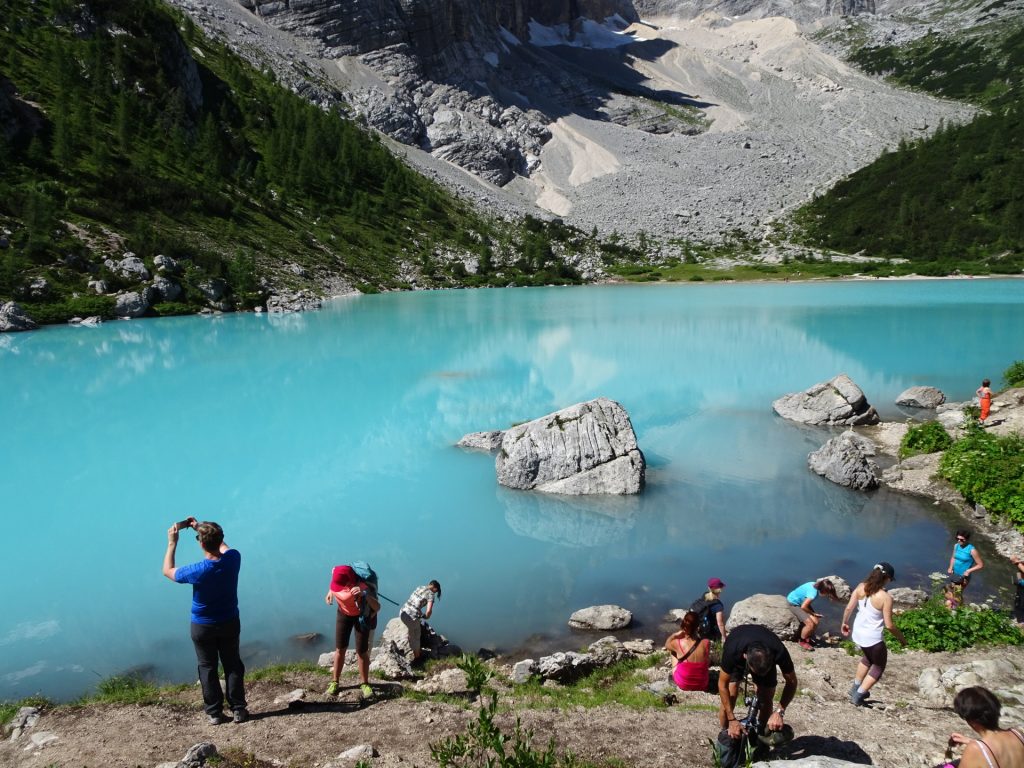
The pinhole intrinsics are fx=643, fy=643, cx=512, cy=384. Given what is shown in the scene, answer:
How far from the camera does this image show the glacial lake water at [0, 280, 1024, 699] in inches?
429

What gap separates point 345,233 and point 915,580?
83455 millimetres

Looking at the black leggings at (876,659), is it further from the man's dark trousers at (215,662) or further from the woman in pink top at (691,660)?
the man's dark trousers at (215,662)

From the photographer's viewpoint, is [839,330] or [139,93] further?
Answer: [139,93]

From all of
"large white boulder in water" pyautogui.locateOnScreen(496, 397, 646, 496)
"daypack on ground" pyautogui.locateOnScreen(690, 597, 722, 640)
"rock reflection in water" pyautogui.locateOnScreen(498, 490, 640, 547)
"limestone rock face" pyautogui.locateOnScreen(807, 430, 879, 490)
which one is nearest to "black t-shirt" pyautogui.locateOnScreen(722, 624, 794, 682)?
"daypack on ground" pyautogui.locateOnScreen(690, 597, 722, 640)

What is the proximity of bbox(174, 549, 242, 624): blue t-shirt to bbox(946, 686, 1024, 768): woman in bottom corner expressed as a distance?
6259mm

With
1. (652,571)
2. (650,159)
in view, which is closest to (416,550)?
(652,571)

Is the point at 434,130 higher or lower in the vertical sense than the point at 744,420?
higher

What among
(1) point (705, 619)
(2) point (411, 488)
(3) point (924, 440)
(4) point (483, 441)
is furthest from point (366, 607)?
(3) point (924, 440)

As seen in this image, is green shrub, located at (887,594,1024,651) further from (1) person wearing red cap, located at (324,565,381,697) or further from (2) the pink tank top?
(1) person wearing red cap, located at (324,565,381,697)

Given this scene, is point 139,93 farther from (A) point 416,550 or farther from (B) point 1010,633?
(B) point 1010,633

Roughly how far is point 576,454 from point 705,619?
9218 millimetres

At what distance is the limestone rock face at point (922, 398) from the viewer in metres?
23.1

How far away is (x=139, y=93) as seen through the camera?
85188mm

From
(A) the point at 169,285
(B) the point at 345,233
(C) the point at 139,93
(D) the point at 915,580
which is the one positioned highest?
(C) the point at 139,93
